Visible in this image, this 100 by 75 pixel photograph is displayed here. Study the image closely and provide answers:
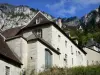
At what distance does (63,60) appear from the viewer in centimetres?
5309

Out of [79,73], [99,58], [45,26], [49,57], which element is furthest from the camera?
[99,58]

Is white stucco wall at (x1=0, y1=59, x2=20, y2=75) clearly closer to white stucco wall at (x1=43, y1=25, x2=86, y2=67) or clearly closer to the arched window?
the arched window

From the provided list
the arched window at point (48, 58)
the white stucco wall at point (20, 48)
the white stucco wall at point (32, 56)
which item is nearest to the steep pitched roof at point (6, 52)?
the white stucco wall at point (20, 48)

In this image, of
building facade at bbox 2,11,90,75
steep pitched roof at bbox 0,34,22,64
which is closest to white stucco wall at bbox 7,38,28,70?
building facade at bbox 2,11,90,75

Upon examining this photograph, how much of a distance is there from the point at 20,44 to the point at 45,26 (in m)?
10.7

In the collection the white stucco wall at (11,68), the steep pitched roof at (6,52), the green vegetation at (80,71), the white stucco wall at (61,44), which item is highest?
the white stucco wall at (61,44)

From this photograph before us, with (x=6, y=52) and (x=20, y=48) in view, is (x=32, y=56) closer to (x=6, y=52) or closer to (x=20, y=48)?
(x=20, y=48)

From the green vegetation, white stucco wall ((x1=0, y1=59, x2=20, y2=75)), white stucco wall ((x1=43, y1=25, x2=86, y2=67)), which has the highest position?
white stucco wall ((x1=43, y1=25, x2=86, y2=67))

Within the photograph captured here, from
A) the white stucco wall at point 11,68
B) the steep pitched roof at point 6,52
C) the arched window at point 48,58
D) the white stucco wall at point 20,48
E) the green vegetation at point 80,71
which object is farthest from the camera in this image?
the arched window at point 48,58

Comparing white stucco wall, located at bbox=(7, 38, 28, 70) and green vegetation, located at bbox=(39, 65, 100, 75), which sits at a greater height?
white stucco wall, located at bbox=(7, 38, 28, 70)

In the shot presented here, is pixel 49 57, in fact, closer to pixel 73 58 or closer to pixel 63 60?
pixel 63 60

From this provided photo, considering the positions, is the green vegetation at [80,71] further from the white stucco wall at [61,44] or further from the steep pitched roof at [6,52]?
the white stucco wall at [61,44]

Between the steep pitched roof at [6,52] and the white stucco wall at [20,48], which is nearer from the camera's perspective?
the steep pitched roof at [6,52]

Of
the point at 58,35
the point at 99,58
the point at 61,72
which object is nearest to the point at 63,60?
the point at 58,35
